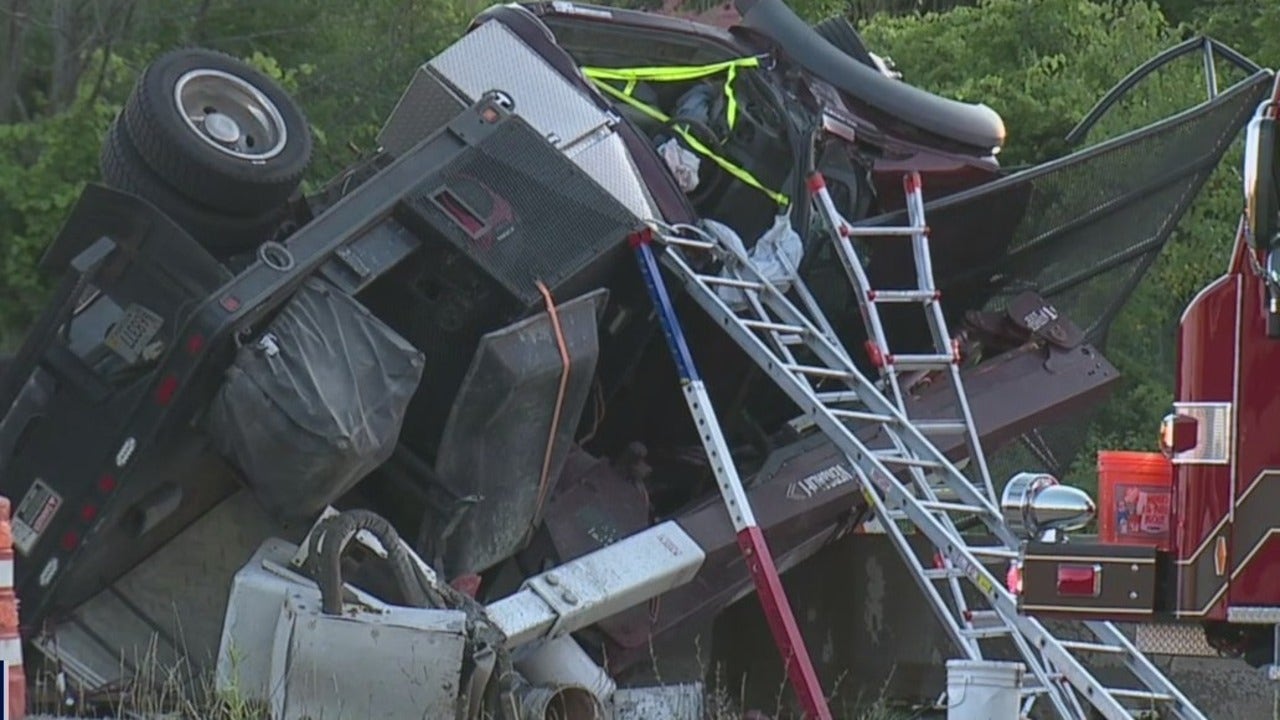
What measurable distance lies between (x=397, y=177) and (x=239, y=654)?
198 cm

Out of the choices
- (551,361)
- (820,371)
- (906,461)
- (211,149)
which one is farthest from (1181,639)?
(211,149)

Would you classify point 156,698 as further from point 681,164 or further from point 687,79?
point 687,79

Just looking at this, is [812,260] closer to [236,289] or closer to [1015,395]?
[1015,395]

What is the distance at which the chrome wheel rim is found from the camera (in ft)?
29.5

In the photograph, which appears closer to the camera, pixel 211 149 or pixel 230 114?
pixel 211 149

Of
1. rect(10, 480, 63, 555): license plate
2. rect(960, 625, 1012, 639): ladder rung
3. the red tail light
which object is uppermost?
→ the red tail light

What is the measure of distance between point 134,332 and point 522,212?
5.14 feet

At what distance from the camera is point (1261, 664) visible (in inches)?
247

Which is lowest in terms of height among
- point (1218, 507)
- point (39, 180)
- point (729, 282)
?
point (39, 180)

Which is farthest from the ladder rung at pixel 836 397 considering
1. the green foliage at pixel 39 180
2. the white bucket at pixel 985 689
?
the green foliage at pixel 39 180

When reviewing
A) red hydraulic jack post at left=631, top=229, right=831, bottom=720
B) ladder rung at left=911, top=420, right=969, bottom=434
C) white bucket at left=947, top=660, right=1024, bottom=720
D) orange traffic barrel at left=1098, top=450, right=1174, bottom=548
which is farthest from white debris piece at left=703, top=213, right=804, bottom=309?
orange traffic barrel at left=1098, top=450, right=1174, bottom=548

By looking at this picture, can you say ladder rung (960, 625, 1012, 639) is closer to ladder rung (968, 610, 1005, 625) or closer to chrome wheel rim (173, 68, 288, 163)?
ladder rung (968, 610, 1005, 625)

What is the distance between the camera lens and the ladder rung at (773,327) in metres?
9.19

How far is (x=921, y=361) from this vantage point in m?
9.33
